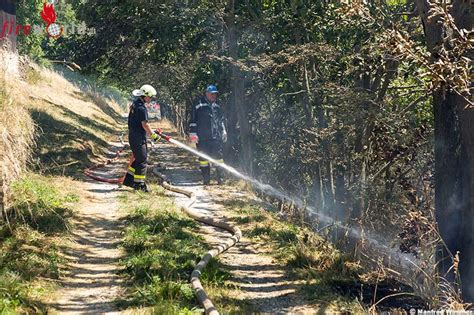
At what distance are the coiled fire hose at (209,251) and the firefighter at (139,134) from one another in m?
0.95

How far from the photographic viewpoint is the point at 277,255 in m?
7.56

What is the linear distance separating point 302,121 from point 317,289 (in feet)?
34.7

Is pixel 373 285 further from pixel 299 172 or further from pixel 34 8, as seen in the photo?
pixel 34 8

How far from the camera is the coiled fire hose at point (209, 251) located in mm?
5281

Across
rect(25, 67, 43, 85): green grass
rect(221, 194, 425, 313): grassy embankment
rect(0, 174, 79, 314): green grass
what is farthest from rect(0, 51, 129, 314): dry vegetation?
rect(221, 194, 425, 313): grassy embankment

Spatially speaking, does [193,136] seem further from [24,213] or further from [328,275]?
[328,275]

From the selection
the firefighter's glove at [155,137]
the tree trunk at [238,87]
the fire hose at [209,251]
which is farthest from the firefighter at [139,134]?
the tree trunk at [238,87]

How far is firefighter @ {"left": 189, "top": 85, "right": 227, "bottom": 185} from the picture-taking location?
13.1 meters

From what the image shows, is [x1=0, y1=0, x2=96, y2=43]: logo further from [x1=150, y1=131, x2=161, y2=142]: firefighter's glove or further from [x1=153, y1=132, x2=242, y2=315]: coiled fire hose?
[x1=153, y1=132, x2=242, y2=315]: coiled fire hose

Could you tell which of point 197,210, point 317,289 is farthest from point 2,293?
point 197,210

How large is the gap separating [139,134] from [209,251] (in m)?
4.80

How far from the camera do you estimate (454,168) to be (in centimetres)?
676

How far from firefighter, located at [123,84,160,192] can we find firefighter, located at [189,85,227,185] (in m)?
1.90

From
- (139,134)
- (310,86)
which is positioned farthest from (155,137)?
(310,86)
